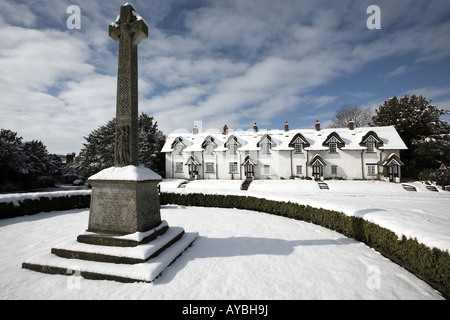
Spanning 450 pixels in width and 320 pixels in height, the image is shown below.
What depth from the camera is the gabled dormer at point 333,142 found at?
28688 mm

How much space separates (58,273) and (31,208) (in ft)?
33.8

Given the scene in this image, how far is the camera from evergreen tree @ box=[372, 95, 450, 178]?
27.9 metres

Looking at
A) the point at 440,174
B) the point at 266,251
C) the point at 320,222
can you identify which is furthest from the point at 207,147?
the point at 440,174

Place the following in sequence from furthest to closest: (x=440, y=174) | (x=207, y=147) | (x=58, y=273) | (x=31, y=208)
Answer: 1. (x=207, y=147)
2. (x=440, y=174)
3. (x=31, y=208)
4. (x=58, y=273)

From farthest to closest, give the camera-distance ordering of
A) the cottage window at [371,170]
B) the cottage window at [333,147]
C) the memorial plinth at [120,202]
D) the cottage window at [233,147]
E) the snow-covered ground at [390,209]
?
the cottage window at [233,147] < the cottage window at [333,147] < the cottage window at [371,170] < the memorial plinth at [120,202] < the snow-covered ground at [390,209]

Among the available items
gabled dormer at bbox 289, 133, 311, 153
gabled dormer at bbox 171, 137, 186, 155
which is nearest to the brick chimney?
gabled dormer at bbox 171, 137, 186, 155

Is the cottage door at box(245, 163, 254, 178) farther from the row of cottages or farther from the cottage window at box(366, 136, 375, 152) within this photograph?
the cottage window at box(366, 136, 375, 152)

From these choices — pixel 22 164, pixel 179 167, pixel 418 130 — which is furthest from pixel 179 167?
pixel 418 130

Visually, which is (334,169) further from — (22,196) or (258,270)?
(22,196)

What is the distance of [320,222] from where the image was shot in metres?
9.07

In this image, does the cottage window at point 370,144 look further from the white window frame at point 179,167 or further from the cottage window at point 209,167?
the white window frame at point 179,167

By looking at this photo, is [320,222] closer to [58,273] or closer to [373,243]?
[373,243]

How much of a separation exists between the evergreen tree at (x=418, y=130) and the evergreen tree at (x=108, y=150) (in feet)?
131
